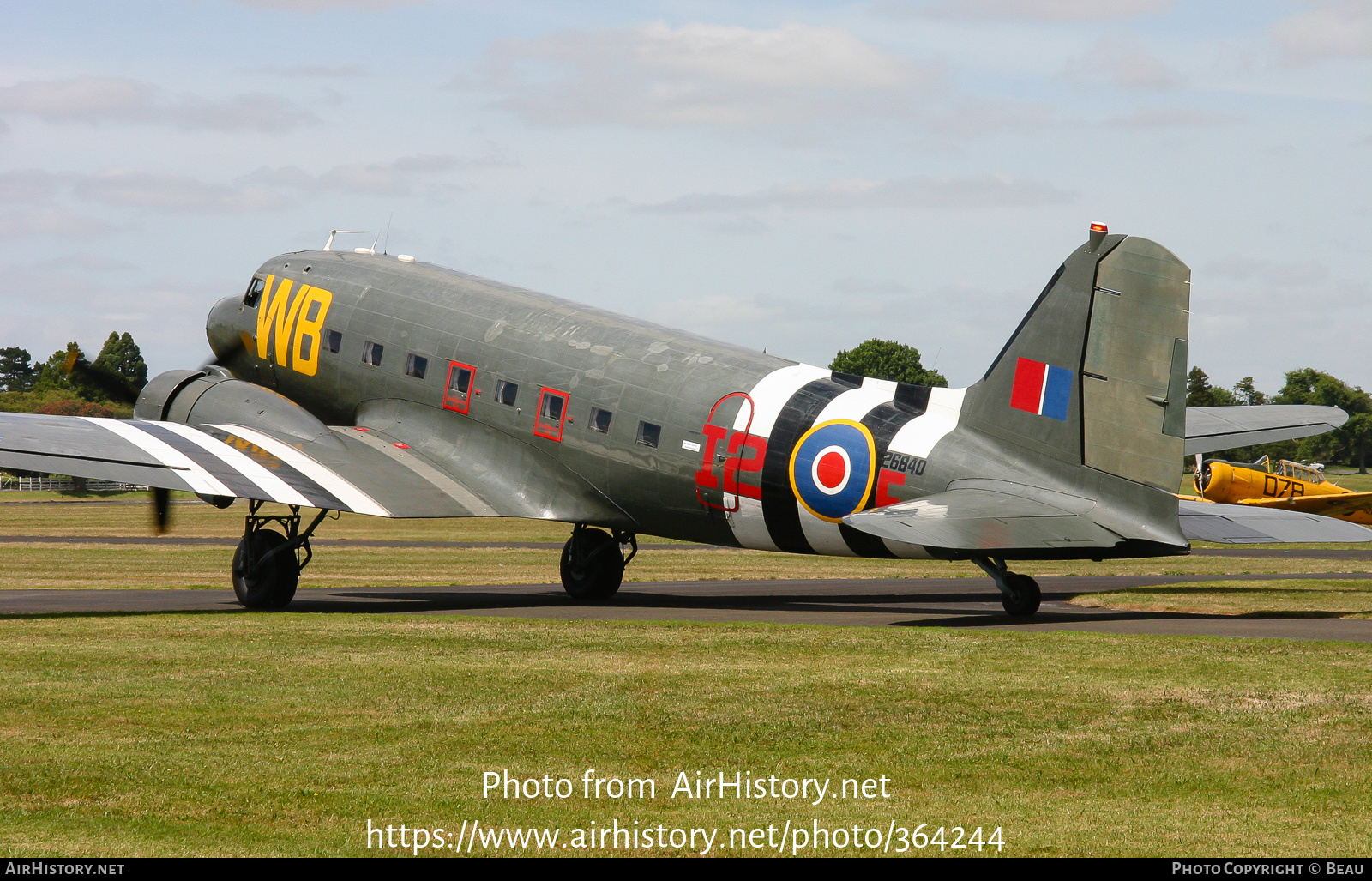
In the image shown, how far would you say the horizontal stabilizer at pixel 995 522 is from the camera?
20781mm

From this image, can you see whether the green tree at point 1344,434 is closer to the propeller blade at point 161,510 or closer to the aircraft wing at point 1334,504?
the aircraft wing at point 1334,504

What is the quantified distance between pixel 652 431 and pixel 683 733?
1282 centimetres

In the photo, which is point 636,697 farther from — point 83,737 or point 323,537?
point 323,537

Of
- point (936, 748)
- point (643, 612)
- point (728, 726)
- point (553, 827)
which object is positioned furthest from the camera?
point (643, 612)

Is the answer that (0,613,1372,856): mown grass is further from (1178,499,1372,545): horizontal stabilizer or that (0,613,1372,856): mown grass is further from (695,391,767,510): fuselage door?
(695,391,767,510): fuselage door

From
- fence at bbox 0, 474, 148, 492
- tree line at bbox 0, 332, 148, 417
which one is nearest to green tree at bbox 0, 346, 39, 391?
tree line at bbox 0, 332, 148, 417

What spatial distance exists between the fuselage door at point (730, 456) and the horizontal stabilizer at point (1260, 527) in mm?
7308

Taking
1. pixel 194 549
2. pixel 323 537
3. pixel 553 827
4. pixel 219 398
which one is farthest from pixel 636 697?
pixel 323 537

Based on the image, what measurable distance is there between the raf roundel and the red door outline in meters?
5.40

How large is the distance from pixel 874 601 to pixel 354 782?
19.1 m

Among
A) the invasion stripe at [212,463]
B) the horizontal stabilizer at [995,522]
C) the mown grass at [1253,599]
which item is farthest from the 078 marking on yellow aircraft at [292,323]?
the mown grass at [1253,599]

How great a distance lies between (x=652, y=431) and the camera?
1030 inches

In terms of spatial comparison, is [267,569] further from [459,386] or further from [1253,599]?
[1253,599]

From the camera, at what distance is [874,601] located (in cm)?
2936
